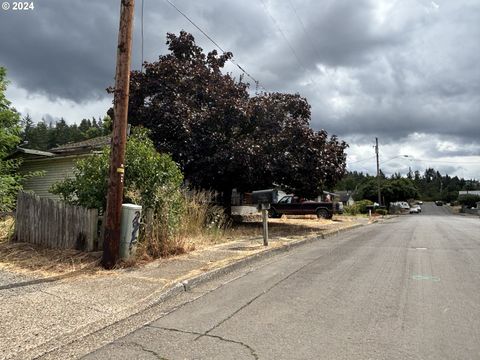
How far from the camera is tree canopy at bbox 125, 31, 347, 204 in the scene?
1625 cm

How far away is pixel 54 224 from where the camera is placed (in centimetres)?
930

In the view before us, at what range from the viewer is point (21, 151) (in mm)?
21422

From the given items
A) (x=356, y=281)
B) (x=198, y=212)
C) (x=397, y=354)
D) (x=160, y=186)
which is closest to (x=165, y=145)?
(x=198, y=212)

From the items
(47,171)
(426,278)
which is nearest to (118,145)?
(426,278)

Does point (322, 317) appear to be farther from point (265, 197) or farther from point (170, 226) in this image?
point (265, 197)

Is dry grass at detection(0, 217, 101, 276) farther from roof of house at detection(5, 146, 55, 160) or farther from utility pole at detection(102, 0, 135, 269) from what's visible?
roof of house at detection(5, 146, 55, 160)

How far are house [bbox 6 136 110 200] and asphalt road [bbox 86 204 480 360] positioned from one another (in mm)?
14269

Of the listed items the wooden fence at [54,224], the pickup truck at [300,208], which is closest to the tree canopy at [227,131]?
the wooden fence at [54,224]

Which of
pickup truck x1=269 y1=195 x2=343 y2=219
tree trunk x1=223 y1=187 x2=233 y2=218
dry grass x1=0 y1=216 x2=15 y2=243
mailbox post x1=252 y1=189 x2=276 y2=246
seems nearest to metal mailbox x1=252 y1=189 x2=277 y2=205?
mailbox post x1=252 y1=189 x2=276 y2=246

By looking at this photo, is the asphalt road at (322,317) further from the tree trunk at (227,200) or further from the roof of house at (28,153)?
the roof of house at (28,153)

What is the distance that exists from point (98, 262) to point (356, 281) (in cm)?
469

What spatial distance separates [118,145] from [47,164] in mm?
15056

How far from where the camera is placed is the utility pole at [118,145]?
7980 mm

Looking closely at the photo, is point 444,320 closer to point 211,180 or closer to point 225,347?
point 225,347
